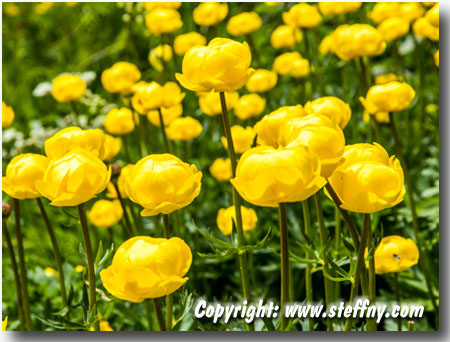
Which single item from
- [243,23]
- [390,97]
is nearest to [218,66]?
[390,97]

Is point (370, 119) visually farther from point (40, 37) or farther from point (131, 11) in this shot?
point (40, 37)

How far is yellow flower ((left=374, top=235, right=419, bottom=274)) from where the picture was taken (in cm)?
91

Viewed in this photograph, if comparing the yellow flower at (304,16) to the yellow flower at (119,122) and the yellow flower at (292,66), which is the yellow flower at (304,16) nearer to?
the yellow flower at (292,66)

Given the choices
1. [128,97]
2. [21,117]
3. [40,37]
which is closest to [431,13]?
[128,97]

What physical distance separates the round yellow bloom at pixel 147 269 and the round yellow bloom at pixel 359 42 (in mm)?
598

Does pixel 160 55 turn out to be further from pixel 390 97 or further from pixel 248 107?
pixel 390 97

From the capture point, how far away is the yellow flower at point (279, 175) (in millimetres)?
580

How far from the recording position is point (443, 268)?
39.8 inches

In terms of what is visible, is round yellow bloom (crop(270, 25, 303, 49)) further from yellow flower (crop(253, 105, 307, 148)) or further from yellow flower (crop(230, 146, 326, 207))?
yellow flower (crop(230, 146, 326, 207))

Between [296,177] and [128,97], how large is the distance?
775mm

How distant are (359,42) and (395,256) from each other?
392 mm

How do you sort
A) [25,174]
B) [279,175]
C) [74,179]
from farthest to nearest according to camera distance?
1. [25,174]
2. [74,179]
3. [279,175]

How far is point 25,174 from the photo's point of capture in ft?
2.64

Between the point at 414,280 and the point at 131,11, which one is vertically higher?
the point at 131,11
